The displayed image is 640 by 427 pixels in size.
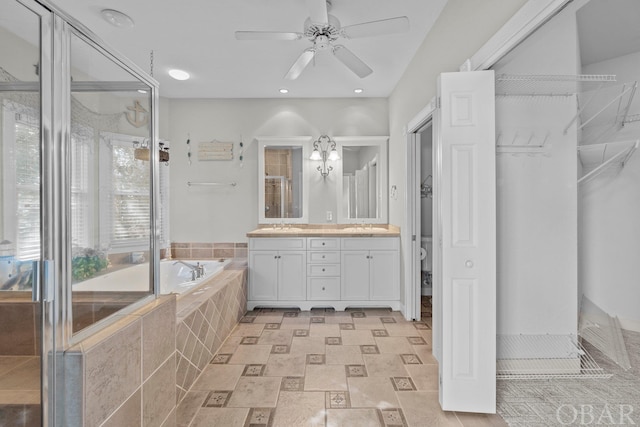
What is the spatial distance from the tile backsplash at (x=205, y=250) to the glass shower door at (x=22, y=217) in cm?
338

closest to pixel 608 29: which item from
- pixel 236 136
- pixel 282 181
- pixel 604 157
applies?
pixel 604 157

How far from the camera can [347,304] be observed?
377 centimetres

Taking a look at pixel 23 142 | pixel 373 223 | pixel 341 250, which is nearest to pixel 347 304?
pixel 341 250

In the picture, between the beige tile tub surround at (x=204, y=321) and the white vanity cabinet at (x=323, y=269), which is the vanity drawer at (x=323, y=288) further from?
the beige tile tub surround at (x=204, y=321)

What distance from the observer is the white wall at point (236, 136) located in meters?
4.28

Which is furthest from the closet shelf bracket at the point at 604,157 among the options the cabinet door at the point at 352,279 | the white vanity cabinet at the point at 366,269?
the cabinet door at the point at 352,279

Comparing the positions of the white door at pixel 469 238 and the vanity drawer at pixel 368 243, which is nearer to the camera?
the white door at pixel 469 238

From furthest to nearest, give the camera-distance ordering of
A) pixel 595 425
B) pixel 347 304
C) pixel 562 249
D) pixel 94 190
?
pixel 347 304
pixel 562 249
pixel 595 425
pixel 94 190

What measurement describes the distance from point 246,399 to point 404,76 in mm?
3359

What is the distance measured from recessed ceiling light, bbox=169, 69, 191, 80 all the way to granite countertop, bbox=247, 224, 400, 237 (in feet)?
6.24

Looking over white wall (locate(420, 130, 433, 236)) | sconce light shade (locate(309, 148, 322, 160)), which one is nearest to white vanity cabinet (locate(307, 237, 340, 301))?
sconce light shade (locate(309, 148, 322, 160))

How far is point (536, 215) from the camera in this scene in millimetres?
2236

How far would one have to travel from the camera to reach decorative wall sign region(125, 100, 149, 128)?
140cm

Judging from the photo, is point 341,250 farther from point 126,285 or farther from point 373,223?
point 126,285
